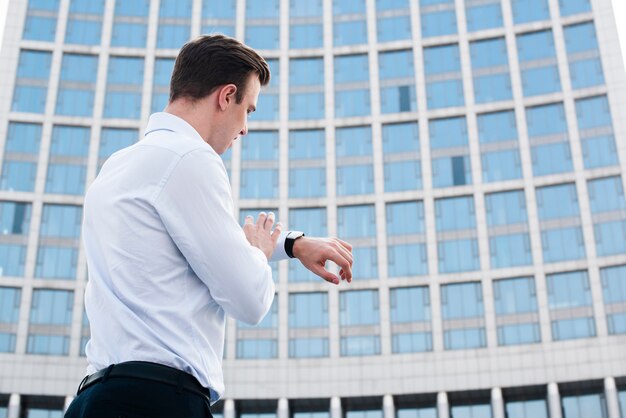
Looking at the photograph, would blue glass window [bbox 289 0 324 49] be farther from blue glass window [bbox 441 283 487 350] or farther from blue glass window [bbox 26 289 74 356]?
blue glass window [bbox 26 289 74 356]

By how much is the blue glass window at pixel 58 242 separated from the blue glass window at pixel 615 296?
105 feet

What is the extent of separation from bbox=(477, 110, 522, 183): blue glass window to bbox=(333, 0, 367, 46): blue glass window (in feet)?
35.2

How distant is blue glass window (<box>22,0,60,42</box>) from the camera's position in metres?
56.3

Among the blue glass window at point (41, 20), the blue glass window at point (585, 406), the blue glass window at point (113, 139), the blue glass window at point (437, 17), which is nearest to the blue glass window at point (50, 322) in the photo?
the blue glass window at point (113, 139)

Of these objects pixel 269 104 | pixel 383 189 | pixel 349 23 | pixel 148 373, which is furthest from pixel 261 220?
→ pixel 349 23

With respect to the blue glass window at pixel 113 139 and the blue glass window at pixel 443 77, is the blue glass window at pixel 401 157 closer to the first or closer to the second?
the blue glass window at pixel 443 77

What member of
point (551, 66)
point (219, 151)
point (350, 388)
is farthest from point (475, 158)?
point (219, 151)

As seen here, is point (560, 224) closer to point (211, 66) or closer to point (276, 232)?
point (276, 232)

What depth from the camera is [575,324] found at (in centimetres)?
4709

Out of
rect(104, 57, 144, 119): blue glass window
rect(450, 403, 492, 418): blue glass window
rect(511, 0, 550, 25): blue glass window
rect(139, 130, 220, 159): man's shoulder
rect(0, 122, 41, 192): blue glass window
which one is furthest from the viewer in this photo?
rect(104, 57, 144, 119): blue glass window

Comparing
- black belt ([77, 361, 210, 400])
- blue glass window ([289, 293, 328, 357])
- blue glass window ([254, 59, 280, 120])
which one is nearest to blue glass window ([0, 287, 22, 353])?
blue glass window ([289, 293, 328, 357])

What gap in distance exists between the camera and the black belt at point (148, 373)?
94.0 inches

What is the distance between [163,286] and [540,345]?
47.2 metres

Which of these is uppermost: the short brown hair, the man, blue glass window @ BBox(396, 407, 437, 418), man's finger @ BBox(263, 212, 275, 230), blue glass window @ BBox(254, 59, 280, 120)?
blue glass window @ BBox(254, 59, 280, 120)
